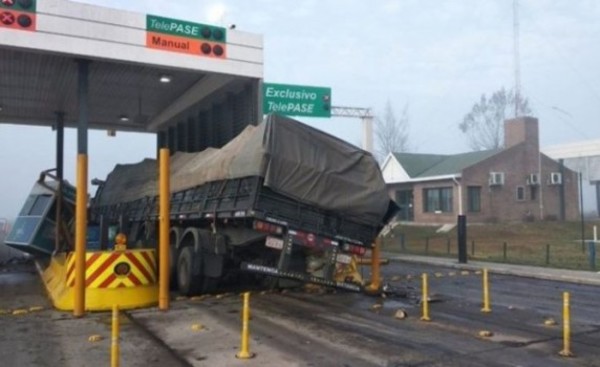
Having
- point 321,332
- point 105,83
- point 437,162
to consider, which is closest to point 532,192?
point 437,162

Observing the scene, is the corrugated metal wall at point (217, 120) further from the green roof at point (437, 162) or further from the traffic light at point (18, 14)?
the green roof at point (437, 162)

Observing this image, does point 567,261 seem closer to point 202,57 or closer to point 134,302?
point 202,57

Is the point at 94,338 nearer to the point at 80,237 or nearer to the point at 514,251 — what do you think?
the point at 80,237

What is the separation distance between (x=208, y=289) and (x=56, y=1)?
7.89 meters

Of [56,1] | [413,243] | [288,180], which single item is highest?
[56,1]

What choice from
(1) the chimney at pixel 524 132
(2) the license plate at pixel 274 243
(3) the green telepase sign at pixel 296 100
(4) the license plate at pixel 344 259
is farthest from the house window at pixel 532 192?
(2) the license plate at pixel 274 243

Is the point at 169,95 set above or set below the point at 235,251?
above

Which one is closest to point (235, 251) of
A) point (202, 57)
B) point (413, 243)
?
point (202, 57)

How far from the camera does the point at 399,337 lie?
8.59 metres

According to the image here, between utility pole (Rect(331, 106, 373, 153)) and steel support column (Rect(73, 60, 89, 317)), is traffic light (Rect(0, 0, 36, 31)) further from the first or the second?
utility pole (Rect(331, 106, 373, 153))

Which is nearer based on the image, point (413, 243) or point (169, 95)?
point (169, 95)

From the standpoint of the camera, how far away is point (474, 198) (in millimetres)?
40625

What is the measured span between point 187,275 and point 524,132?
35.3 metres

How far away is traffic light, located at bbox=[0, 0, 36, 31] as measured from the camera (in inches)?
567
